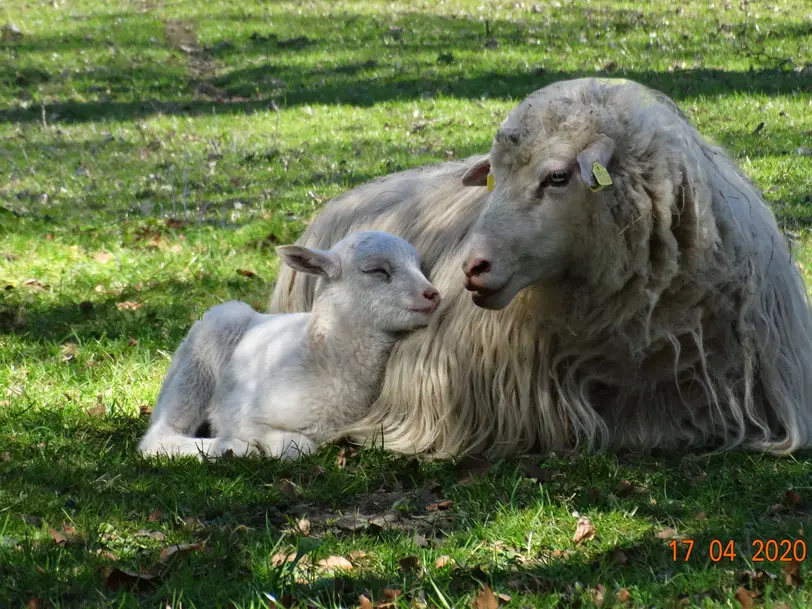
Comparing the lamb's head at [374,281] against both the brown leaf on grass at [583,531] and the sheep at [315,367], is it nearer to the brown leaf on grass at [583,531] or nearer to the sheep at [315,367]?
the sheep at [315,367]

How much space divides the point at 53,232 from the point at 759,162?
21.3 ft

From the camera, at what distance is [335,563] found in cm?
406

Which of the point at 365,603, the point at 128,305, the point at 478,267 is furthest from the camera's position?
the point at 128,305

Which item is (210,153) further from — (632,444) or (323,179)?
(632,444)

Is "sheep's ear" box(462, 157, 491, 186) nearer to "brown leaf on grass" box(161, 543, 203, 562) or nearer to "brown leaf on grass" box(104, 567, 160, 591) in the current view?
"brown leaf on grass" box(161, 543, 203, 562)

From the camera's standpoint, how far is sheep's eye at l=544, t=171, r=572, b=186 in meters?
4.83

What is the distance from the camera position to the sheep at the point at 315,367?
208 inches

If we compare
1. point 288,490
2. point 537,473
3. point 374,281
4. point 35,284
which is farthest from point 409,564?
point 35,284

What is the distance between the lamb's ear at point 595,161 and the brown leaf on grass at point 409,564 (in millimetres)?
1672

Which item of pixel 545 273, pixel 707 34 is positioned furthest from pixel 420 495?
pixel 707 34

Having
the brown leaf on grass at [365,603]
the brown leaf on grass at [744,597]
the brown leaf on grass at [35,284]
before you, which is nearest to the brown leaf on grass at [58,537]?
the brown leaf on grass at [365,603]

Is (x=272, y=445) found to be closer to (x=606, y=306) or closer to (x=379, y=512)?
(x=379, y=512)

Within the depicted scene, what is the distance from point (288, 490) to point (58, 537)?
0.98 m

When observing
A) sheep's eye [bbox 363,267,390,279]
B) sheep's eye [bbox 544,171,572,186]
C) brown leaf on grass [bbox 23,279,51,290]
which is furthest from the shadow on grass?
brown leaf on grass [bbox 23,279,51,290]
